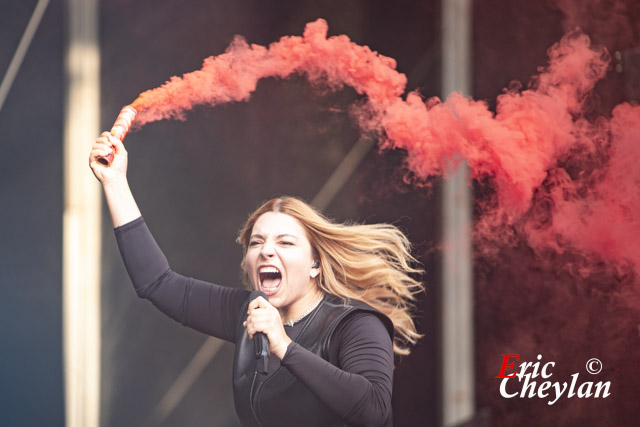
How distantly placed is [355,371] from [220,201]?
0.90 m

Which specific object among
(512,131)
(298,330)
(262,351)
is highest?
(512,131)

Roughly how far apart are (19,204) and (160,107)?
2.13 ft

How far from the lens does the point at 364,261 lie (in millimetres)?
2697

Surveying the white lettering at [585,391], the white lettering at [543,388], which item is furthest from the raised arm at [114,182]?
the white lettering at [585,391]

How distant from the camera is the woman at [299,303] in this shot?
2.29 meters

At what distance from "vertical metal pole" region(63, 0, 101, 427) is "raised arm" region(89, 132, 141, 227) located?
0.73 ft

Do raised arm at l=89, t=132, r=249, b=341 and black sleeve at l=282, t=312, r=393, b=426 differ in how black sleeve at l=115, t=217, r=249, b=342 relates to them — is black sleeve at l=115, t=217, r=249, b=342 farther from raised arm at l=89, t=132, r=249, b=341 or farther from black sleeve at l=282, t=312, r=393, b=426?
black sleeve at l=282, t=312, r=393, b=426

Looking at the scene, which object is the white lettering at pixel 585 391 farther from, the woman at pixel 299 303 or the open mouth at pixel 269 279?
the open mouth at pixel 269 279

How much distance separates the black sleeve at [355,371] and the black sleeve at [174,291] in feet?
1.46

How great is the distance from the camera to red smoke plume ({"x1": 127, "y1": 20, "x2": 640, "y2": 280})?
9.41 ft

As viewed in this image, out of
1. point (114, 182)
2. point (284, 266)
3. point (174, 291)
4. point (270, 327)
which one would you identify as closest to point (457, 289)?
point (284, 266)

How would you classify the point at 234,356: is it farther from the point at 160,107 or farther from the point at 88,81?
the point at 88,81

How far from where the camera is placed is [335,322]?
2473mm

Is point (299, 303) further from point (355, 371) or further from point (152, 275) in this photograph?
point (152, 275)
